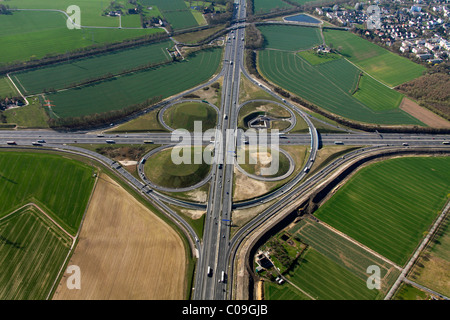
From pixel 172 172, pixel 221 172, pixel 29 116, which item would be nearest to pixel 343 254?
pixel 221 172

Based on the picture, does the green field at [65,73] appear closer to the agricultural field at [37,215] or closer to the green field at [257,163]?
the agricultural field at [37,215]

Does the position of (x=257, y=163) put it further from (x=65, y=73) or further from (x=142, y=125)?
(x=65, y=73)

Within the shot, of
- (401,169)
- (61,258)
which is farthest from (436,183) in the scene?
(61,258)

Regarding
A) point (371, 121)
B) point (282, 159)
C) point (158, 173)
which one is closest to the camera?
point (158, 173)

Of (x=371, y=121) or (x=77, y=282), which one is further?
(x=371, y=121)

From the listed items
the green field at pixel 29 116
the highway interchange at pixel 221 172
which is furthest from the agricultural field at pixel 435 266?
the green field at pixel 29 116

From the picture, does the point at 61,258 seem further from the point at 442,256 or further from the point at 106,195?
the point at 442,256

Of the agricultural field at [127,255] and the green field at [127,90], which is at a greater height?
the green field at [127,90]
